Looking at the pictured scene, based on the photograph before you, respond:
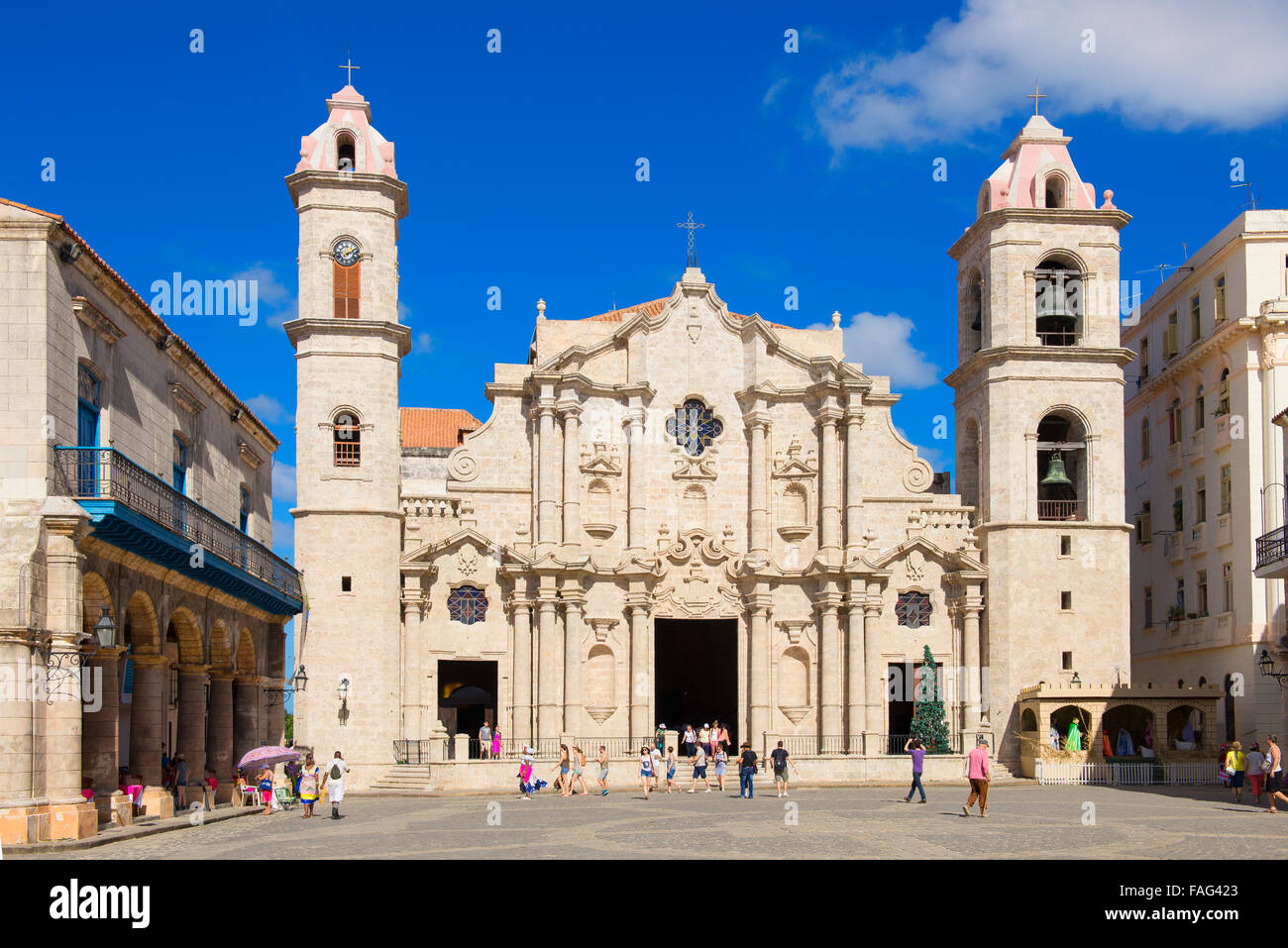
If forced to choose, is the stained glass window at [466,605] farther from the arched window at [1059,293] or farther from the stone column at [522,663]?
the arched window at [1059,293]

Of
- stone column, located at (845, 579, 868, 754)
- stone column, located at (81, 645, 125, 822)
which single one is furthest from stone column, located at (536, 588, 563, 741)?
stone column, located at (81, 645, 125, 822)

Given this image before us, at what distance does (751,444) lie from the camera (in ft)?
147

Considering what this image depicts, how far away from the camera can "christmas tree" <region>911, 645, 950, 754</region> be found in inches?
1619

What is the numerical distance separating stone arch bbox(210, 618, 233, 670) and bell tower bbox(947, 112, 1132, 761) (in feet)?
71.9

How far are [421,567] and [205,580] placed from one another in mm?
13169

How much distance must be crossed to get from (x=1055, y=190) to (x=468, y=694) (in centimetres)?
2430

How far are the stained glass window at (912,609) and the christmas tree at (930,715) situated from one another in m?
1.25

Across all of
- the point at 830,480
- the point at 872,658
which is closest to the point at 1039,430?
the point at 830,480

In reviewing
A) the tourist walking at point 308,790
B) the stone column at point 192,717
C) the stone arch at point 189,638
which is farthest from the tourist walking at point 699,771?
the stone arch at point 189,638

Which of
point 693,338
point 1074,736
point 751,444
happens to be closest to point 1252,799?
point 1074,736

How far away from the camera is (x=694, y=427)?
45062 mm

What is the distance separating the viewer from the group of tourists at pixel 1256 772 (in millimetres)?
30016

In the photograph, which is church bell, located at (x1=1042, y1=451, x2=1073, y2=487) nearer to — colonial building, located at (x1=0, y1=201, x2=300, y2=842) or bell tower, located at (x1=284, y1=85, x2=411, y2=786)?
bell tower, located at (x1=284, y1=85, x2=411, y2=786)
